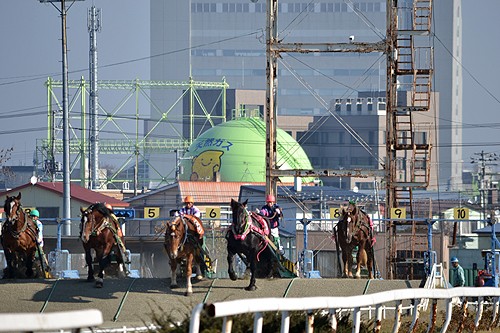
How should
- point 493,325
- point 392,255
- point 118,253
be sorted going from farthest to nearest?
point 392,255, point 118,253, point 493,325

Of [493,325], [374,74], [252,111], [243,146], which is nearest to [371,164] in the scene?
[252,111]

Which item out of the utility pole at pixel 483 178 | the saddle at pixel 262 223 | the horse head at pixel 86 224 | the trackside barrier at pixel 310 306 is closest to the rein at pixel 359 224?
the saddle at pixel 262 223

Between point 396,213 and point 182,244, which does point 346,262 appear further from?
point 396,213

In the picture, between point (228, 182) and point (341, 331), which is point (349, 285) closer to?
point (341, 331)

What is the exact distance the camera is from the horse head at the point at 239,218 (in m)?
25.5

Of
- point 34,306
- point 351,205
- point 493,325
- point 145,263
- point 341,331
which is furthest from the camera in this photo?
point 145,263

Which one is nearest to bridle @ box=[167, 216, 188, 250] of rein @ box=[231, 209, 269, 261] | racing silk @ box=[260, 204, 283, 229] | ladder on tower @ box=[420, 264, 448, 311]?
rein @ box=[231, 209, 269, 261]

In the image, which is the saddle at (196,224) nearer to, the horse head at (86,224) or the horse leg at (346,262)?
the horse head at (86,224)

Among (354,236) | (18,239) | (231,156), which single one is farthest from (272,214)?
(231,156)

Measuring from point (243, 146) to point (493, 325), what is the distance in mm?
81914

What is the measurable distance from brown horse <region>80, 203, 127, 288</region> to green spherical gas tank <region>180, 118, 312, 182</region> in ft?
233

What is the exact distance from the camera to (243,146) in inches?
3996

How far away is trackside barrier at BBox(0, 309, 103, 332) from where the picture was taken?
9.38m

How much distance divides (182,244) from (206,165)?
75000 mm
